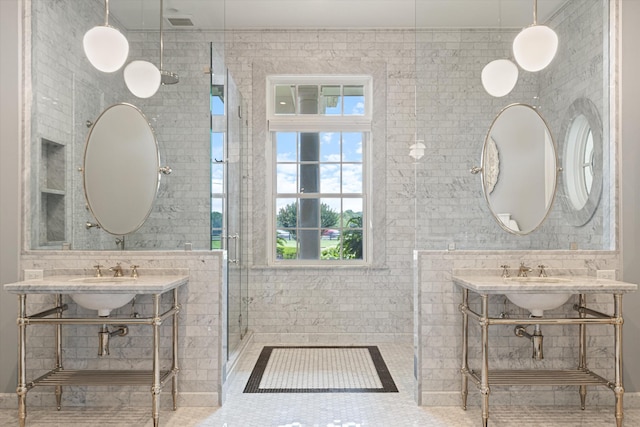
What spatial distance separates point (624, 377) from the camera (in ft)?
10.6

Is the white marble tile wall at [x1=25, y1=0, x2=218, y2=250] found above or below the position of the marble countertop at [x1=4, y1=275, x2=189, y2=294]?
above

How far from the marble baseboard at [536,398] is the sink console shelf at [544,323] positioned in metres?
0.07

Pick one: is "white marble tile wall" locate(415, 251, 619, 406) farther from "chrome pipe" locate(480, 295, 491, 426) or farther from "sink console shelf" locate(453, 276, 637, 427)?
"chrome pipe" locate(480, 295, 491, 426)

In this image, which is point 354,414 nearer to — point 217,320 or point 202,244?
point 217,320

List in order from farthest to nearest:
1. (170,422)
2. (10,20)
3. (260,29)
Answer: (260,29) → (10,20) → (170,422)

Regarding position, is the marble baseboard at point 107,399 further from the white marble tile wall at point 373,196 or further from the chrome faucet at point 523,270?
the chrome faucet at point 523,270

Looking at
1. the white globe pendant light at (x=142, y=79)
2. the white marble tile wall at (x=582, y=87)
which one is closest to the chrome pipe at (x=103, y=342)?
the white globe pendant light at (x=142, y=79)

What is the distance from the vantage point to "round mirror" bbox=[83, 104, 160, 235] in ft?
10.7

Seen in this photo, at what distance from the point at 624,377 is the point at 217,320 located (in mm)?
2630

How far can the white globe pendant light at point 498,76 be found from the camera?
3.27 m

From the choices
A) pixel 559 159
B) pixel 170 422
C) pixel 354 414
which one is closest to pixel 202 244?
pixel 170 422

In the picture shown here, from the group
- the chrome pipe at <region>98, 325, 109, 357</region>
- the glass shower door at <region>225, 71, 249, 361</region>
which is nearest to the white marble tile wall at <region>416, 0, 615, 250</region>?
the glass shower door at <region>225, 71, 249, 361</region>

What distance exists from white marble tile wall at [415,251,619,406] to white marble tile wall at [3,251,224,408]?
1347mm

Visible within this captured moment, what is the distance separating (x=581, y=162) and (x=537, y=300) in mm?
1058
